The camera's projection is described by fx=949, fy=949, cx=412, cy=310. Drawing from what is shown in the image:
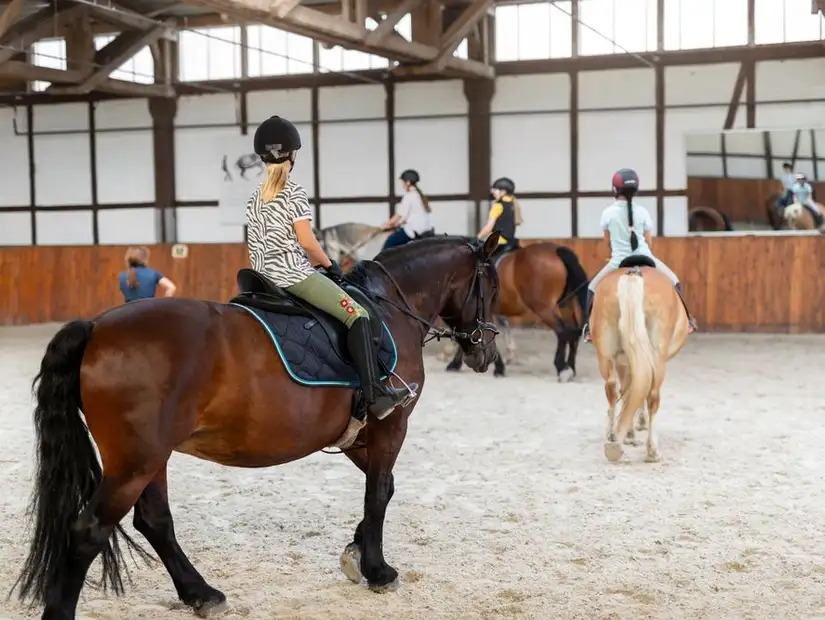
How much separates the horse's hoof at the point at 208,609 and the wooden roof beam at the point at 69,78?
10927 mm

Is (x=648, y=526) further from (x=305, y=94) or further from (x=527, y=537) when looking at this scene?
(x=305, y=94)

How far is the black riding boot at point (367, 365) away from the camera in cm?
339

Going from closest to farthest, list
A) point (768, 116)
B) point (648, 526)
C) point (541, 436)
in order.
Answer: point (648, 526)
point (541, 436)
point (768, 116)

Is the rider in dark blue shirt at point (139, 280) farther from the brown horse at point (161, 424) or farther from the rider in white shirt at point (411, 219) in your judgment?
the brown horse at point (161, 424)

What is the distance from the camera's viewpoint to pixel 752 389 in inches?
326

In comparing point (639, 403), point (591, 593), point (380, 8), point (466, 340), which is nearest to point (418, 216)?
point (380, 8)

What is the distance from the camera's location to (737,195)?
12.6m

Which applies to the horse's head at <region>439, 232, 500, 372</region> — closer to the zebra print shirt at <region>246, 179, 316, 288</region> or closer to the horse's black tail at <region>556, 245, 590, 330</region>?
the zebra print shirt at <region>246, 179, 316, 288</region>

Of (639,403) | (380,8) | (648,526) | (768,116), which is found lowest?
(648,526)

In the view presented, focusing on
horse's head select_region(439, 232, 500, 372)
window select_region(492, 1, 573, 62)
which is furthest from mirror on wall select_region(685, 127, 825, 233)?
horse's head select_region(439, 232, 500, 372)

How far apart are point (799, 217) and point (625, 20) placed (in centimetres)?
352

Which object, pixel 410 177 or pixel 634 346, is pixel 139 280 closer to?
pixel 410 177

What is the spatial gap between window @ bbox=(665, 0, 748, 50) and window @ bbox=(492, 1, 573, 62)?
55.1 inches

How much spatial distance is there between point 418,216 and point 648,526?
7.03m
